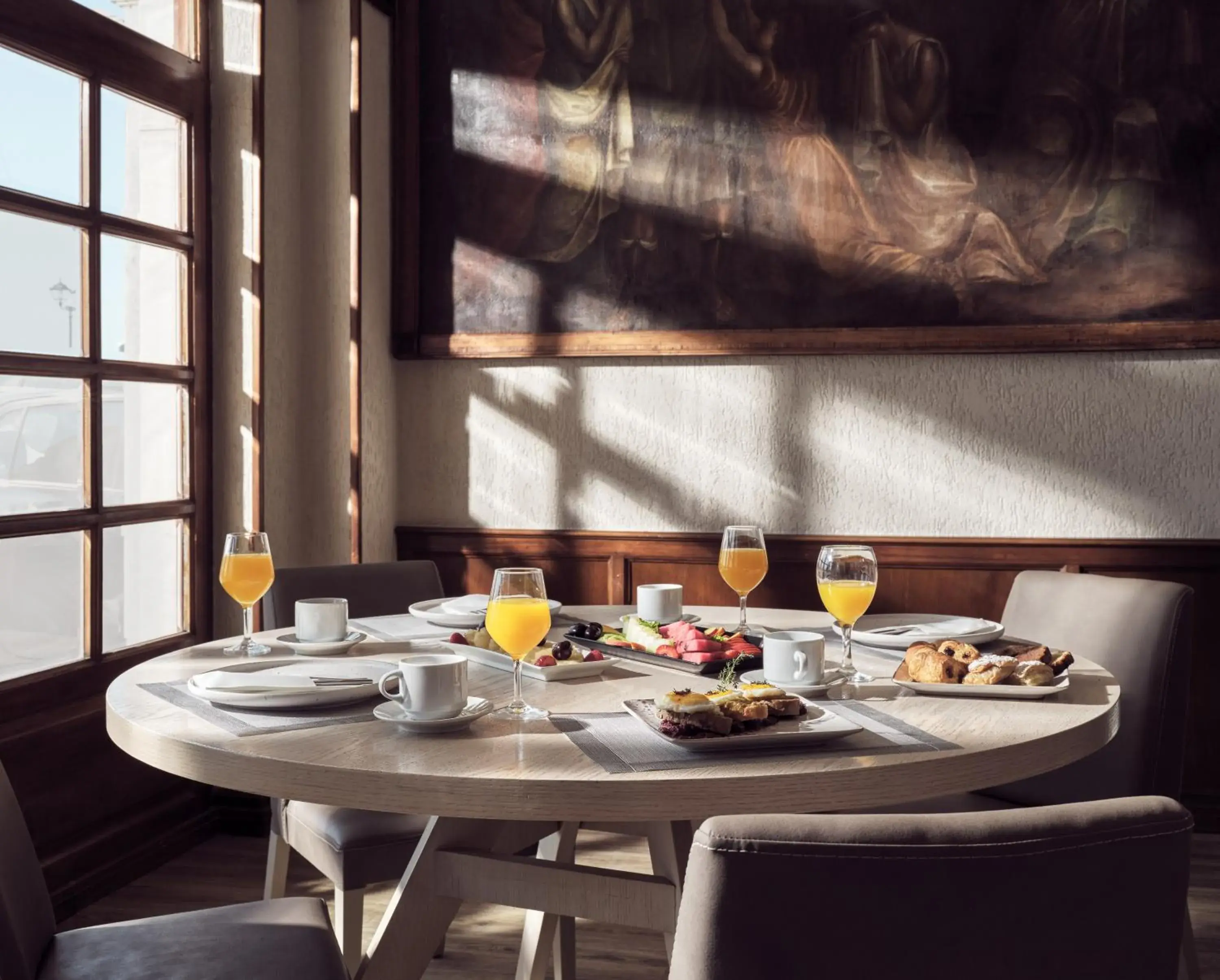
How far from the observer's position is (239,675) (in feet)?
4.91

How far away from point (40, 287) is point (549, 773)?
2.15 metres

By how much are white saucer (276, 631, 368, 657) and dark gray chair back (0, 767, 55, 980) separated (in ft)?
1.60

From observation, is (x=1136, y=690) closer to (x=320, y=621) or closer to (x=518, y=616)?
(x=518, y=616)

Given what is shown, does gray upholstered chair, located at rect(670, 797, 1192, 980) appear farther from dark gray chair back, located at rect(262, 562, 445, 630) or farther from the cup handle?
dark gray chair back, located at rect(262, 562, 445, 630)

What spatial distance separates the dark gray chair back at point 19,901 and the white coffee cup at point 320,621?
20.9 inches

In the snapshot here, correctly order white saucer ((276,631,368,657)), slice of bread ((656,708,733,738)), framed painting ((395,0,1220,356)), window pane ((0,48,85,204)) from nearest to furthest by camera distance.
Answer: slice of bread ((656,708,733,738)), white saucer ((276,631,368,657)), window pane ((0,48,85,204)), framed painting ((395,0,1220,356))

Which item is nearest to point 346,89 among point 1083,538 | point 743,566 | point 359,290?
point 359,290

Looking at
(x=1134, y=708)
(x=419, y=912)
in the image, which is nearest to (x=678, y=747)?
(x=419, y=912)

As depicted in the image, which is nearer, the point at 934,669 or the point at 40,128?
the point at 934,669

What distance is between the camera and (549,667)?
1.66m

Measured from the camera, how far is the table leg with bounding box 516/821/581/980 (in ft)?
5.99

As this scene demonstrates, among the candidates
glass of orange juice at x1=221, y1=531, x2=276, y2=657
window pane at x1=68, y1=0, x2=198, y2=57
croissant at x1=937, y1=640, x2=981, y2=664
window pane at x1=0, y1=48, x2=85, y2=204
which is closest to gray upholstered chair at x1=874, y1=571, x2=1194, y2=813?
croissant at x1=937, y1=640, x2=981, y2=664

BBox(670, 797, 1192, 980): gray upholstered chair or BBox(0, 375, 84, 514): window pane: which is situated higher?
BBox(0, 375, 84, 514): window pane

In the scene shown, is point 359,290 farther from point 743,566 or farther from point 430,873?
point 430,873
